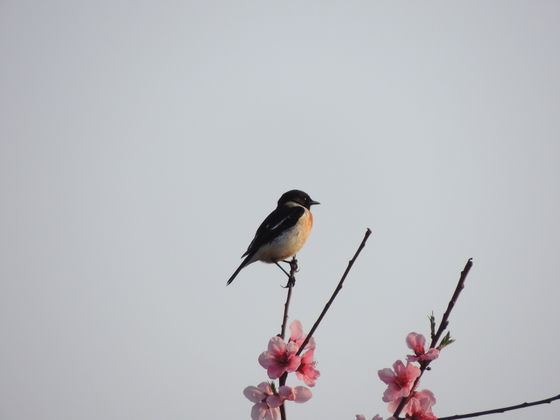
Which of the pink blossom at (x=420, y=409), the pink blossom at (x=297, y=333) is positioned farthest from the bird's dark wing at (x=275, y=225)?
the pink blossom at (x=420, y=409)

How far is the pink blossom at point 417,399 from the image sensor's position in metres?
2.85

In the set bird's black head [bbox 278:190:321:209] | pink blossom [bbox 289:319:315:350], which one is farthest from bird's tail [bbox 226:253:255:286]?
pink blossom [bbox 289:319:315:350]

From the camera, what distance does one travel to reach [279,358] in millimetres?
3039

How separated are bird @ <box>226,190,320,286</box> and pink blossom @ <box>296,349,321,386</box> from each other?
574cm

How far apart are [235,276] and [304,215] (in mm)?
1725

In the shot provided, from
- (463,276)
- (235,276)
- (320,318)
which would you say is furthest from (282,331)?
(235,276)

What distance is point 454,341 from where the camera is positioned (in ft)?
9.70

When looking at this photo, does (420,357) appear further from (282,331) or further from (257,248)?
(257,248)

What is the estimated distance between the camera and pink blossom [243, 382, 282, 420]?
296 centimetres

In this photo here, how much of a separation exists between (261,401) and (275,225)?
651cm

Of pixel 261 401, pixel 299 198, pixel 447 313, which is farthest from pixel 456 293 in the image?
pixel 299 198

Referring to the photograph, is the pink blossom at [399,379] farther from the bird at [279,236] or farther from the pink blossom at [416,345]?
the bird at [279,236]

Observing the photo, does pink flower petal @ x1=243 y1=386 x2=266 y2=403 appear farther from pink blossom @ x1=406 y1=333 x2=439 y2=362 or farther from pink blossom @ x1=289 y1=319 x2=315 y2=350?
pink blossom @ x1=406 y1=333 x2=439 y2=362

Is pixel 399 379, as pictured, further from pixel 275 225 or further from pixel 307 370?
pixel 275 225
